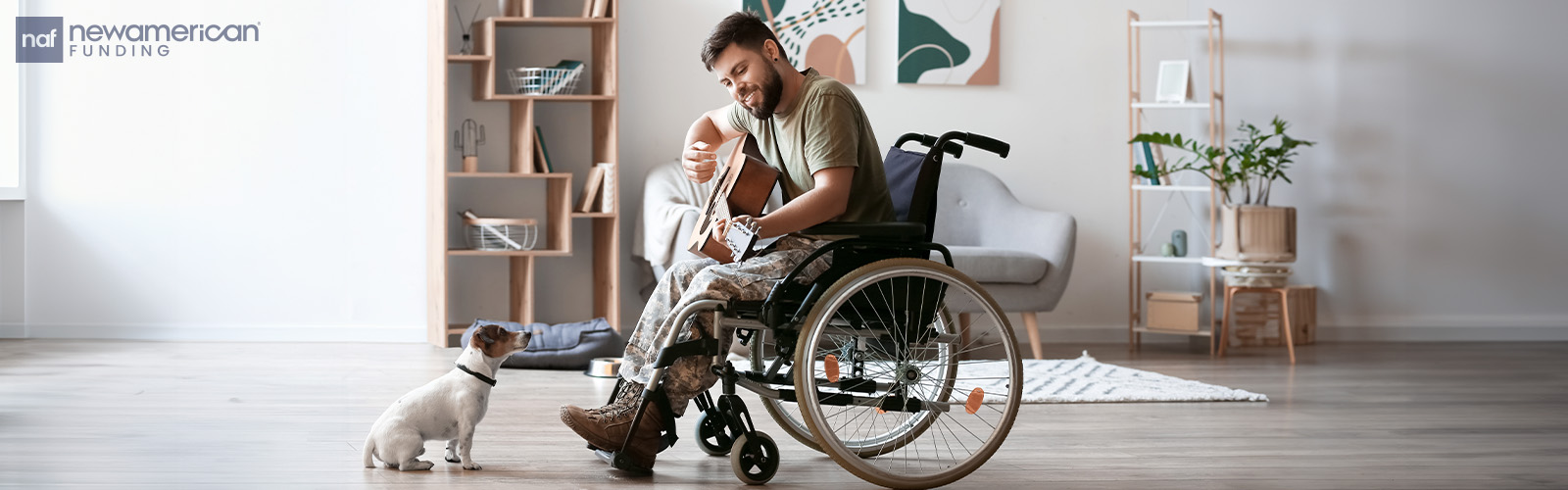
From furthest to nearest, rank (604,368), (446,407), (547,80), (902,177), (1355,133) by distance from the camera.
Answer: (1355,133), (547,80), (604,368), (902,177), (446,407)

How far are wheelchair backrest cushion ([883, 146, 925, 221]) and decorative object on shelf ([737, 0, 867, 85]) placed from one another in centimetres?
250

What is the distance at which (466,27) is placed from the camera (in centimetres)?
451

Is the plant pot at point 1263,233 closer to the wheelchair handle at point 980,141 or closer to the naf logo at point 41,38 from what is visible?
the wheelchair handle at point 980,141

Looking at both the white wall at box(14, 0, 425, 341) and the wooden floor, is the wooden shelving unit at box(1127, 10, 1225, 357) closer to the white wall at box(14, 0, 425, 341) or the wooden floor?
the wooden floor

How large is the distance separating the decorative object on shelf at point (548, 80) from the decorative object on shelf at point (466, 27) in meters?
0.25

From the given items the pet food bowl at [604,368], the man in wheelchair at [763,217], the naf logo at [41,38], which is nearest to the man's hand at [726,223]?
the man in wheelchair at [763,217]

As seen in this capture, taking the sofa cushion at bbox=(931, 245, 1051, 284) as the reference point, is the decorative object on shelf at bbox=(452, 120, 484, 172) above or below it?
above

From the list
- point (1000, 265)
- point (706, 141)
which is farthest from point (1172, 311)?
point (706, 141)

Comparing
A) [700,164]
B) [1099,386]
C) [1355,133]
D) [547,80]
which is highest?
[547,80]

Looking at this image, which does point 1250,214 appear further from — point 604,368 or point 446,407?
point 446,407

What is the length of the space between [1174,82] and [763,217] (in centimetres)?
305

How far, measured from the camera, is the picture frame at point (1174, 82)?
4.59 metres

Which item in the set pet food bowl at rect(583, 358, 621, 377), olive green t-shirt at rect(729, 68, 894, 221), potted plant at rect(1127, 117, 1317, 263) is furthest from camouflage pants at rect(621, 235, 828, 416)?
potted plant at rect(1127, 117, 1317, 263)

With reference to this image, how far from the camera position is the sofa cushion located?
4090mm
